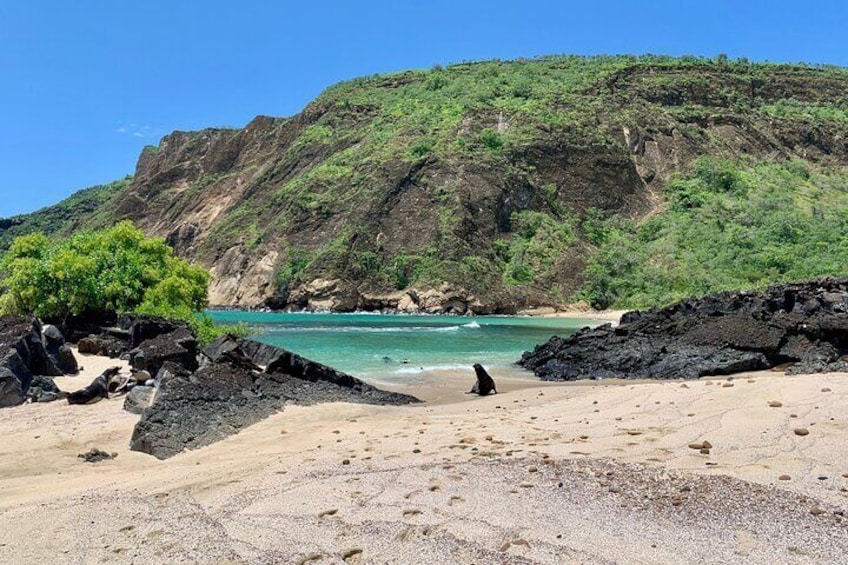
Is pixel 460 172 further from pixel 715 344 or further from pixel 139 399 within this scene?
pixel 139 399

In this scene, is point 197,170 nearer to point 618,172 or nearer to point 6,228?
point 6,228

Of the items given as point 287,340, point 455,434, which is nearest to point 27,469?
point 455,434

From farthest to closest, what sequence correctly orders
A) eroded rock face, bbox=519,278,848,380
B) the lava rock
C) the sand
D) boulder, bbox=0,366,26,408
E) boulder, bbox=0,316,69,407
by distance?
eroded rock face, bbox=519,278,848,380 < boulder, bbox=0,316,69,407 < boulder, bbox=0,366,26,408 < the lava rock < the sand

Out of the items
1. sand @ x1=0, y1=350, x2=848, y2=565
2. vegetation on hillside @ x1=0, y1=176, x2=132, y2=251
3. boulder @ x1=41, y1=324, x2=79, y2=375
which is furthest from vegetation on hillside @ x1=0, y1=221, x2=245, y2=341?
vegetation on hillside @ x1=0, y1=176, x2=132, y2=251

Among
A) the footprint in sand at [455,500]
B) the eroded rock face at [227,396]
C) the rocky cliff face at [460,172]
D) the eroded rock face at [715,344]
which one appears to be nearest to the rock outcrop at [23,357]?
the eroded rock face at [227,396]

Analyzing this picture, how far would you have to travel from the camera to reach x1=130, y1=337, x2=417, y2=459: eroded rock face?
9.75m

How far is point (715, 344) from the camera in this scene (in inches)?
819

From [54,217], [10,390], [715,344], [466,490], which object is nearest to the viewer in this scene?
[466,490]

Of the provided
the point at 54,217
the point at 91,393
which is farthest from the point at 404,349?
the point at 54,217

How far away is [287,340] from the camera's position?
3909 centimetres

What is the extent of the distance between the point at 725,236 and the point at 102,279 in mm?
73799

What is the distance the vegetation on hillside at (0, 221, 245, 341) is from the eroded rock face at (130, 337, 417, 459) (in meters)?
7.84

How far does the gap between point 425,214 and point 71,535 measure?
275 ft

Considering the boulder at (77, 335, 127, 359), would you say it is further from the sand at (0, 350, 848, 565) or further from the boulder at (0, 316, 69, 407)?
the sand at (0, 350, 848, 565)
